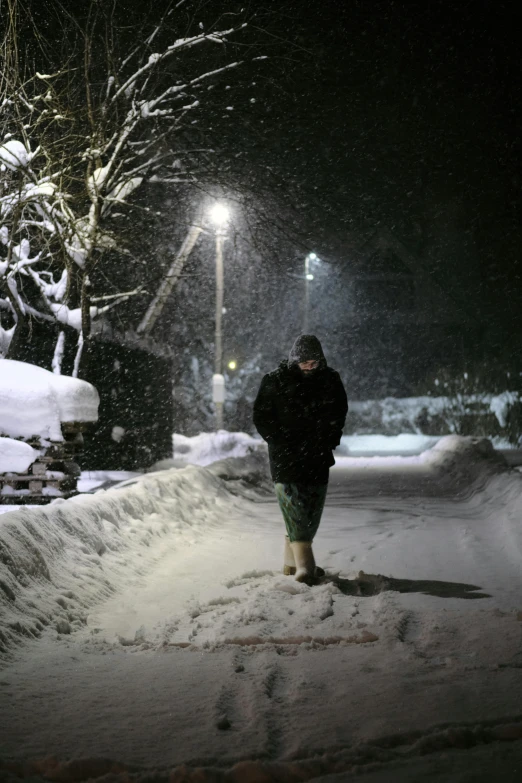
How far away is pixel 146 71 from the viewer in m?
12.6

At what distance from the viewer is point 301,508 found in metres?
6.41

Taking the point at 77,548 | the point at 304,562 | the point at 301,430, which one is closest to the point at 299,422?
the point at 301,430

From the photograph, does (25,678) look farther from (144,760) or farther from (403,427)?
(403,427)

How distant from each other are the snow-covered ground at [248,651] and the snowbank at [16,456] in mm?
1488

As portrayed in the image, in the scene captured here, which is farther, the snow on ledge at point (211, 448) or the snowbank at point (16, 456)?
the snow on ledge at point (211, 448)

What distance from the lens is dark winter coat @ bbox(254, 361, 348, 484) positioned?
646 centimetres

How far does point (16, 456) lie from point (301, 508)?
4.84 m

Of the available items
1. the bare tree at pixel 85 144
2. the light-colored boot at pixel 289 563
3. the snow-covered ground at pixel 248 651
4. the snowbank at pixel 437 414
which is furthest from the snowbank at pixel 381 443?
the light-colored boot at pixel 289 563

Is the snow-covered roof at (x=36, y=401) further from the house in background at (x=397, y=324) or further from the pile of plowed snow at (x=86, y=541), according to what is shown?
the house in background at (x=397, y=324)

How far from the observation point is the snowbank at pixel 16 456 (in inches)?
386

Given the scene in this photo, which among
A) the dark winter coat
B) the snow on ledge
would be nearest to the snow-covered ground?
the dark winter coat

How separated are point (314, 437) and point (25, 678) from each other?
313cm

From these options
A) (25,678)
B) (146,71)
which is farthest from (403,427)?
(25,678)

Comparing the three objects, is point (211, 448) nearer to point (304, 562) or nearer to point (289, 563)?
point (289, 563)
